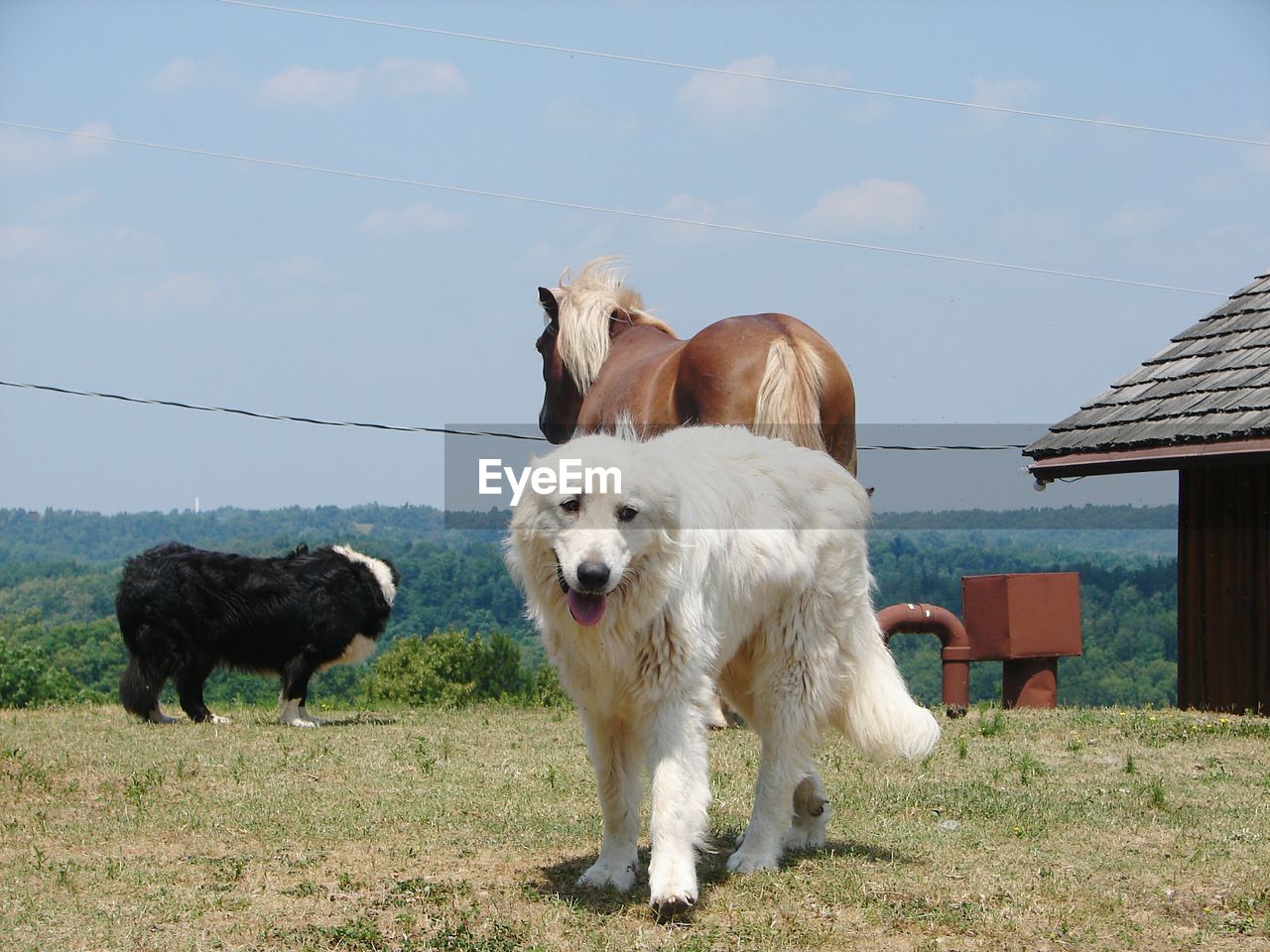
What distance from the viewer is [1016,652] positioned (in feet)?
38.0

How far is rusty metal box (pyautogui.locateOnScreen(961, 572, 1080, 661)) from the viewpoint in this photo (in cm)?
1163

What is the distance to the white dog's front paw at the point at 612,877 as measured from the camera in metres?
4.82

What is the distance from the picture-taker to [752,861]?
511cm

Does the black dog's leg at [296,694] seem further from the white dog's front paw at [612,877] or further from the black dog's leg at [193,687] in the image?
the white dog's front paw at [612,877]

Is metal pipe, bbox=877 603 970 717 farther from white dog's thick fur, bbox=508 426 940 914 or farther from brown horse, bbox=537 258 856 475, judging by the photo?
white dog's thick fur, bbox=508 426 940 914

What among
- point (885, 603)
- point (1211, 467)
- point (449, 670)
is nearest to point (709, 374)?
point (1211, 467)

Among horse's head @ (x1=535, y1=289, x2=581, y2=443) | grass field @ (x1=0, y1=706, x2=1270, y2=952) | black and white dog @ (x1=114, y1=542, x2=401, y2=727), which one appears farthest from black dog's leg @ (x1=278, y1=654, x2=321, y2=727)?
horse's head @ (x1=535, y1=289, x2=581, y2=443)

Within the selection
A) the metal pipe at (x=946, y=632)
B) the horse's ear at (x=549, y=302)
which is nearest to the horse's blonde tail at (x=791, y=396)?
the metal pipe at (x=946, y=632)

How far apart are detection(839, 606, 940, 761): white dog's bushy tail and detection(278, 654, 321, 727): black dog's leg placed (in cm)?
614

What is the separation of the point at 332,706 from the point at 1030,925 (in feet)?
30.4

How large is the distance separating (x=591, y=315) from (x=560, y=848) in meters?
6.04

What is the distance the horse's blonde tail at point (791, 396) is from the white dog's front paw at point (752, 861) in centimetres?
332

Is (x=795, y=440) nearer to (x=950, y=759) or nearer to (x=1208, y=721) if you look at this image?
(x=950, y=759)

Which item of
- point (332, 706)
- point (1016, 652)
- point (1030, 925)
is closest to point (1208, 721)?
point (1016, 652)
